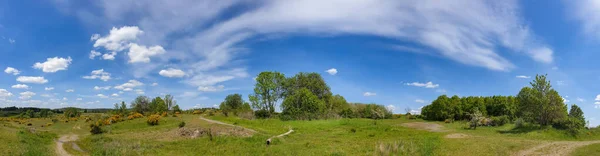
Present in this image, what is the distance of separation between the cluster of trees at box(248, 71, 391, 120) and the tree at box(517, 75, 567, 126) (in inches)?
1529

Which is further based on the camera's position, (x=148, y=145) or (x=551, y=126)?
(x=551, y=126)

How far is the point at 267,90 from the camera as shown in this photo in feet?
258

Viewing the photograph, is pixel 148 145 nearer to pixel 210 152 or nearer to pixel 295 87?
pixel 210 152

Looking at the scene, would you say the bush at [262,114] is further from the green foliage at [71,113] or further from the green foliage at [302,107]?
the green foliage at [71,113]

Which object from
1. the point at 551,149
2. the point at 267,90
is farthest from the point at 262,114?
the point at 551,149

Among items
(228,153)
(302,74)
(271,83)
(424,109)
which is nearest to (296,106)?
(271,83)

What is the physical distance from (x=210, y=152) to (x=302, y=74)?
6451 centimetres

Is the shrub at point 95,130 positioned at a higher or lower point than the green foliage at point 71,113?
lower

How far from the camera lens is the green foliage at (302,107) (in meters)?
68.8

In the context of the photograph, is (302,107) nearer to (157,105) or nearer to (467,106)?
(467,106)

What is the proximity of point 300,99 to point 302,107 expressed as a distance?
2589mm

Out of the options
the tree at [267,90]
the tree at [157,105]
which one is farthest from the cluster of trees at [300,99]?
the tree at [157,105]

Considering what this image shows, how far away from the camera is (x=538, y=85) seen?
38.3 m

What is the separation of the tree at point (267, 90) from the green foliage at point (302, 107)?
728 cm
